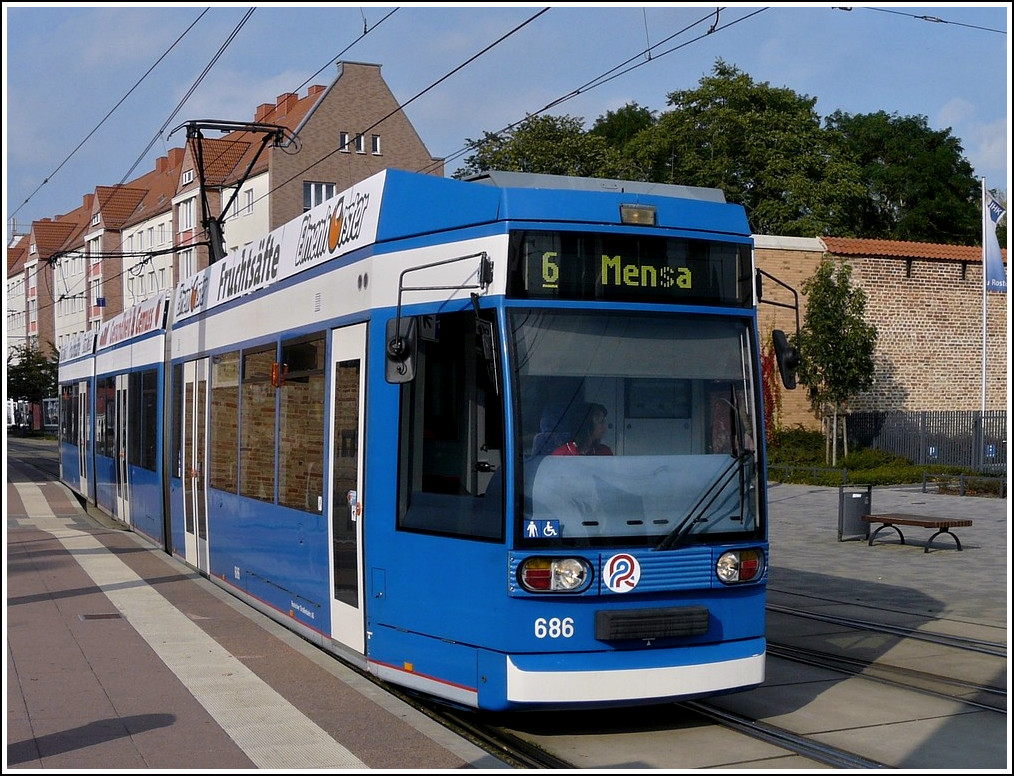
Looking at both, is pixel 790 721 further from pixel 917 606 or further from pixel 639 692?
pixel 917 606

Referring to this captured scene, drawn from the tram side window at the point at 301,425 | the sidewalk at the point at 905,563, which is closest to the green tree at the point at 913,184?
the sidewalk at the point at 905,563

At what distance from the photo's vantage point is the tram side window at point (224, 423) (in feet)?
39.7

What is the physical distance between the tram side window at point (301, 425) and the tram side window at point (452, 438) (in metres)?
1.64

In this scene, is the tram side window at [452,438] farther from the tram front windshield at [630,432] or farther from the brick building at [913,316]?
the brick building at [913,316]

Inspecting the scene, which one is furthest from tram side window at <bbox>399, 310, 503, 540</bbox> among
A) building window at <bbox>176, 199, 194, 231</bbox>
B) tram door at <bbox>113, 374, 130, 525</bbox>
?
building window at <bbox>176, 199, 194, 231</bbox>

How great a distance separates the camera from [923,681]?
364 inches

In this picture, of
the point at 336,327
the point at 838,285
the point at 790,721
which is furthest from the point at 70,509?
the point at 790,721

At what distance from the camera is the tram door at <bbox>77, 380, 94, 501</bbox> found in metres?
25.5

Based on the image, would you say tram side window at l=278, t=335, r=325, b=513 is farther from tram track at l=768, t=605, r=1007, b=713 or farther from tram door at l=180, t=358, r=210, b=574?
tram track at l=768, t=605, r=1007, b=713

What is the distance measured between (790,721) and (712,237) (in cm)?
296

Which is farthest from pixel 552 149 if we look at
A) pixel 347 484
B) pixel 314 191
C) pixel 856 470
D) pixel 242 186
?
pixel 347 484

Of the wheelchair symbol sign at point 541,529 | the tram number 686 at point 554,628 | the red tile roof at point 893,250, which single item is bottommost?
the tram number 686 at point 554,628

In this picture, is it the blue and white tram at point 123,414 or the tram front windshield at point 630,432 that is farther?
the blue and white tram at point 123,414

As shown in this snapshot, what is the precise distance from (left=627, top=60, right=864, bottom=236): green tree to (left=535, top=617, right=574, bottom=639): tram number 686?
155 ft
